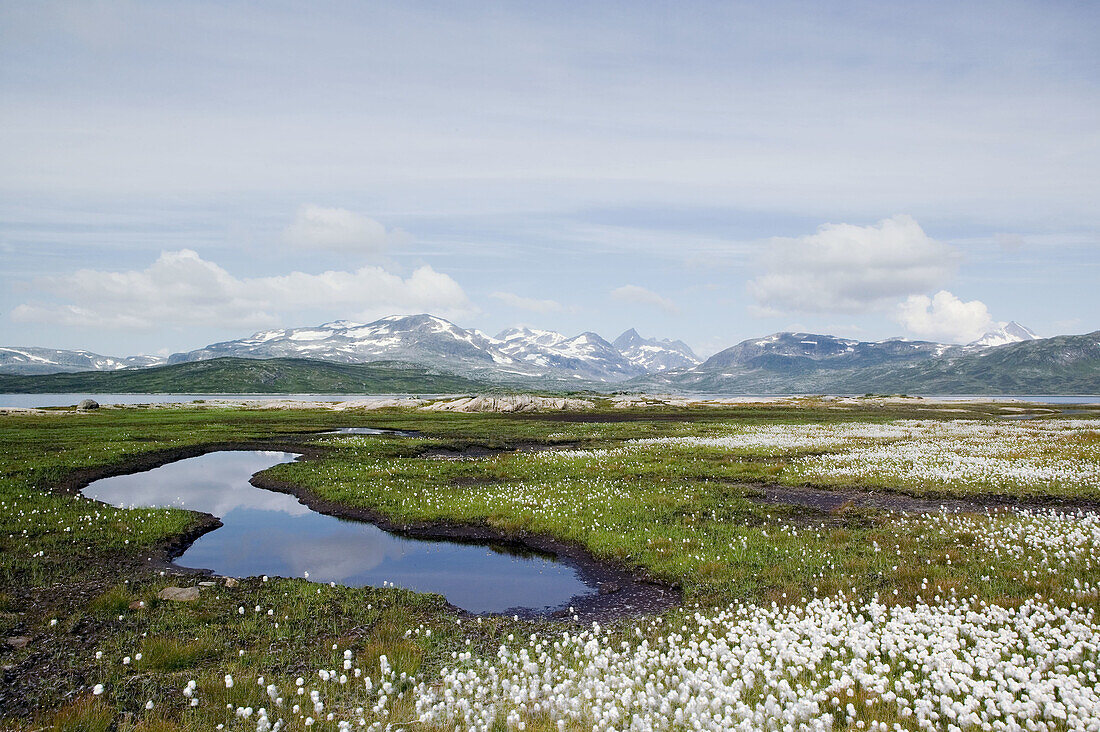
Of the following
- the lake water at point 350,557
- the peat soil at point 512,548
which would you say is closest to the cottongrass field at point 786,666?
the peat soil at point 512,548

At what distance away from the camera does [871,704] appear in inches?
311

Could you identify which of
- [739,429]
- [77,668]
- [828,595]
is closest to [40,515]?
[77,668]

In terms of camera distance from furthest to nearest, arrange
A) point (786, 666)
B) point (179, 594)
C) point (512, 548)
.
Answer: point (512, 548), point (179, 594), point (786, 666)

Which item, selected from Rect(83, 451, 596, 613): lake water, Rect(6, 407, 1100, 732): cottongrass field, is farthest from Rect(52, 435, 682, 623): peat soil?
Rect(6, 407, 1100, 732): cottongrass field

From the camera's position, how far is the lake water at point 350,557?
16062 millimetres

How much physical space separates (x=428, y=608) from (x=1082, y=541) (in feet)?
55.8

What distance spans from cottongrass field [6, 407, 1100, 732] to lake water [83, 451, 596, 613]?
10.3 ft

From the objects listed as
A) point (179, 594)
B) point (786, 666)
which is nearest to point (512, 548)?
point (179, 594)

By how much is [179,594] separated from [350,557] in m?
5.91

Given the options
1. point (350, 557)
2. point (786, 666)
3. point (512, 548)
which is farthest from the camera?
point (512, 548)

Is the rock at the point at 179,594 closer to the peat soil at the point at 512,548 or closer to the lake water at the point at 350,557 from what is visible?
the peat soil at the point at 512,548

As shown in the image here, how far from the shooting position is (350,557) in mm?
19344

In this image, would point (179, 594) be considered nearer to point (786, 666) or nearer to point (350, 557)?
point (350, 557)

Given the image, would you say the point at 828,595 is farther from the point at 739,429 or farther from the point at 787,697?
the point at 739,429
